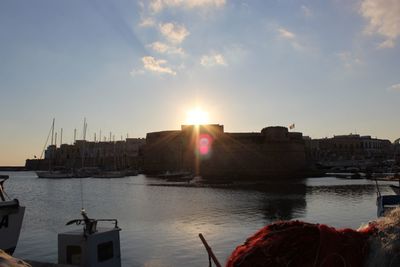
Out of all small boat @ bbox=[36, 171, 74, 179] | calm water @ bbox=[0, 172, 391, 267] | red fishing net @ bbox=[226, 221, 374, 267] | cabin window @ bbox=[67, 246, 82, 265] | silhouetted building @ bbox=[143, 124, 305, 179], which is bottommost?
calm water @ bbox=[0, 172, 391, 267]

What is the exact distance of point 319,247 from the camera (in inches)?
61.6

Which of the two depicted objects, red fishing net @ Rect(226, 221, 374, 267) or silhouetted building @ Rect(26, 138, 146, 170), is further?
silhouetted building @ Rect(26, 138, 146, 170)

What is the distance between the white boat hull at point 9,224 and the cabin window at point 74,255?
2.63m

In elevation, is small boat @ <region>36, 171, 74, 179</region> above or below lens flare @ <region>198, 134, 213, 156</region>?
below

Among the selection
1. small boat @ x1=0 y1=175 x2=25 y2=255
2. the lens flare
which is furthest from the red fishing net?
the lens flare

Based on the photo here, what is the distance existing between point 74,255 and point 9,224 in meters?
2.99

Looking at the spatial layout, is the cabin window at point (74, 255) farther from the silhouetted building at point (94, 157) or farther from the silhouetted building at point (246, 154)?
the silhouetted building at point (94, 157)

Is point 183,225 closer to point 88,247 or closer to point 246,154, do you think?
point 88,247

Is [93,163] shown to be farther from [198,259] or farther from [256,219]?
[198,259]

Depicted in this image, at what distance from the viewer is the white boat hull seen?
32.6 ft

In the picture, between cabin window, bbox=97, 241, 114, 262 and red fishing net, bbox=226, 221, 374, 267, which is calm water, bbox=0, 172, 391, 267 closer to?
cabin window, bbox=97, 241, 114, 262

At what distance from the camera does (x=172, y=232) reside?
1959 centimetres

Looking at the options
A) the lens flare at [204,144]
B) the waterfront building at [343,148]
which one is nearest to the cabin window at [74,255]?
the lens flare at [204,144]

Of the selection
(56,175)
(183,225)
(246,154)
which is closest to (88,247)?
(183,225)
